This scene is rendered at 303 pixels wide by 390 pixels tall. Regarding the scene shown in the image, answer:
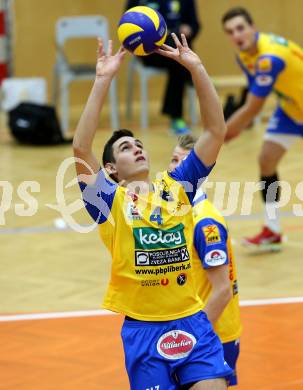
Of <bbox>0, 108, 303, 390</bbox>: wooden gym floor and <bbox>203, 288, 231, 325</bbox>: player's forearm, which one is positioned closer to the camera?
<bbox>203, 288, 231, 325</bbox>: player's forearm

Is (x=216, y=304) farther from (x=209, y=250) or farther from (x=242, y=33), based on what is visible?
(x=242, y=33)

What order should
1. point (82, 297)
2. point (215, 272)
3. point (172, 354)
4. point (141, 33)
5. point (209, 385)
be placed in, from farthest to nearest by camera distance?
point (82, 297), point (215, 272), point (141, 33), point (172, 354), point (209, 385)

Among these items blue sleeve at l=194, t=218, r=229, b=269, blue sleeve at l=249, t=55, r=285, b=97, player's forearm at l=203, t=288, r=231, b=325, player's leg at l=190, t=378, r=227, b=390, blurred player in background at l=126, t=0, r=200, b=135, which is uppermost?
blue sleeve at l=194, t=218, r=229, b=269

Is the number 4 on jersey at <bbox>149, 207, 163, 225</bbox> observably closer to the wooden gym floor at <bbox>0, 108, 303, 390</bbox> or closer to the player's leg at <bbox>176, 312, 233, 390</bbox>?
the player's leg at <bbox>176, 312, 233, 390</bbox>

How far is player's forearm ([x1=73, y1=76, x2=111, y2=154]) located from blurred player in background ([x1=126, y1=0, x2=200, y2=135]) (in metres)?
10.6

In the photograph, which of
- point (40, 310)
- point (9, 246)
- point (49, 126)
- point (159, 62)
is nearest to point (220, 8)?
point (159, 62)

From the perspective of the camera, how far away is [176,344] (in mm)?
4668

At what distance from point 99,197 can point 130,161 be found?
24 centimetres

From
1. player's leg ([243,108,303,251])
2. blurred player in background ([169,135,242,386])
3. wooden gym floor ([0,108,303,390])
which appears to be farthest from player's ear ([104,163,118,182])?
player's leg ([243,108,303,251])

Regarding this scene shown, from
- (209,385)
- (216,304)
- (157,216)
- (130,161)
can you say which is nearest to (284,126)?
(216,304)

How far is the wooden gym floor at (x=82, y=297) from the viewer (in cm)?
643

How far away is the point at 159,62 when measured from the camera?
50.8 ft

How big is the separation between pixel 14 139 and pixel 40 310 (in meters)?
8.02

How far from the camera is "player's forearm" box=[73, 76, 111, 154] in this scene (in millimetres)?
4676
